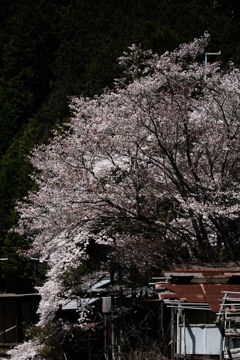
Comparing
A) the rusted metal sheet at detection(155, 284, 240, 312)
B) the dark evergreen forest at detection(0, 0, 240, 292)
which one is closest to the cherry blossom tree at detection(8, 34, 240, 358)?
the rusted metal sheet at detection(155, 284, 240, 312)

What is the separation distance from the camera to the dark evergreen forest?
31.8 metres

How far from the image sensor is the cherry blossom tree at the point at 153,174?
15078 millimetres

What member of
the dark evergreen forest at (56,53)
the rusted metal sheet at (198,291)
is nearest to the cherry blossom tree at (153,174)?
the rusted metal sheet at (198,291)

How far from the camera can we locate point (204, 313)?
1339 cm

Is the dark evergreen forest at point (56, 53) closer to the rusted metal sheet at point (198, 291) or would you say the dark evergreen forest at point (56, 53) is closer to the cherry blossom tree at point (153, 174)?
the cherry blossom tree at point (153, 174)

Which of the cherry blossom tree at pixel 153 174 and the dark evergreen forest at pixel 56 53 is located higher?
the dark evergreen forest at pixel 56 53

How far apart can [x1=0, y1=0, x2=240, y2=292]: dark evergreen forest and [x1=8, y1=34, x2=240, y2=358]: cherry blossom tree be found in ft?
31.4

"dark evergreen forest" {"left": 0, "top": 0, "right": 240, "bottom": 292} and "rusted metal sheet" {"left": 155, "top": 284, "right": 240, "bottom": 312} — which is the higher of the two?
"dark evergreen forest" {"left": 0, "top": 0, "right": 240, "bottom": 292}

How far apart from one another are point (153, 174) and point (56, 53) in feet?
130

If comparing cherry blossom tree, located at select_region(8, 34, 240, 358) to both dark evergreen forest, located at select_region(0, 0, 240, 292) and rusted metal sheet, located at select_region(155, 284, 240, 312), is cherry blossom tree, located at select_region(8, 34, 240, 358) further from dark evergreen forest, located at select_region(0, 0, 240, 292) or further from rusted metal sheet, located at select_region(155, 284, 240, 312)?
dark evergreen forest, located at select_region(0, 0, 240, 292)

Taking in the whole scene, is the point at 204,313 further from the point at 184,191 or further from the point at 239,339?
the point at 184,191

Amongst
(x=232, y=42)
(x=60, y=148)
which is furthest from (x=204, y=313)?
(x=232, y=42)

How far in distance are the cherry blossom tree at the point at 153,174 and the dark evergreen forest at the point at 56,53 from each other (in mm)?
9565

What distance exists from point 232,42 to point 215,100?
25.1 metres
